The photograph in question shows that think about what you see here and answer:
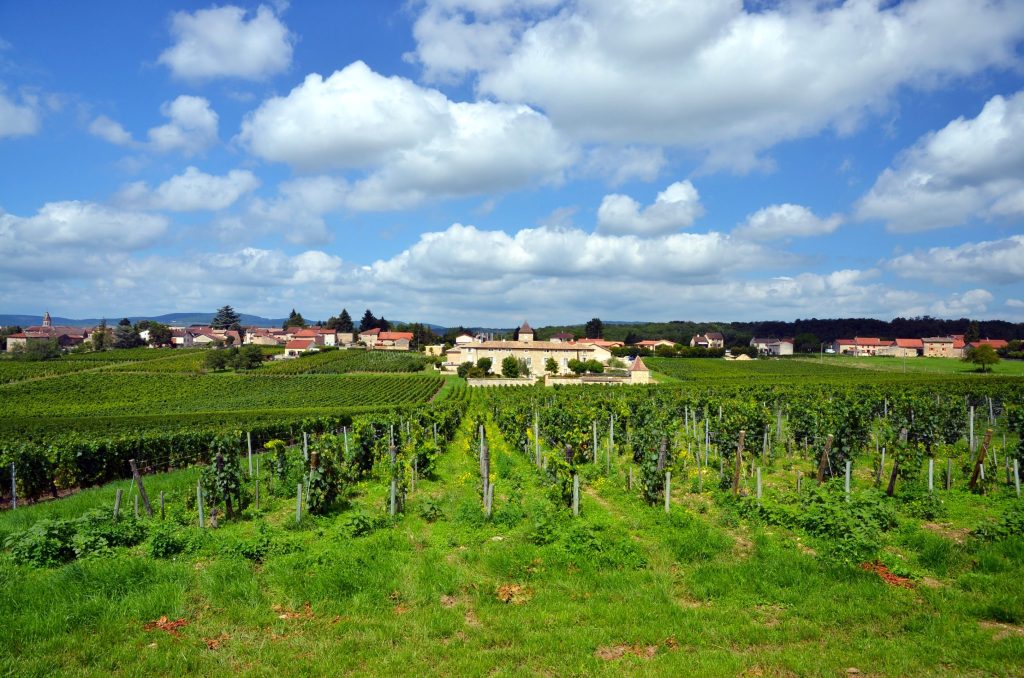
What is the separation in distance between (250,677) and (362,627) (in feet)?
4.78

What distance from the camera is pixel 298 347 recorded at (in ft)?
404

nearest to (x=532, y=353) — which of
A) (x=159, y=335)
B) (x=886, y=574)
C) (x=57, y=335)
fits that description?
(x=886, y=574)

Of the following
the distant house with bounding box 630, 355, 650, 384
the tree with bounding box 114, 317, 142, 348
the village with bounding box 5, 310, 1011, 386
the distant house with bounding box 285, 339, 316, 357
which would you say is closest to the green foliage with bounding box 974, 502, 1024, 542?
the village with bounding box 5, 310, 1011, 386

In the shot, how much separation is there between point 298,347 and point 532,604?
125 m

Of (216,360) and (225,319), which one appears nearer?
(216,360)

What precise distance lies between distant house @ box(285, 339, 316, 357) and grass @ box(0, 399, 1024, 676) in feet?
382

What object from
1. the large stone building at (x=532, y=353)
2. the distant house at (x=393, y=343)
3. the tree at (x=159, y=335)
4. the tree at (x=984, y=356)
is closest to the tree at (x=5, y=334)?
the tree at (x=159, y=335)

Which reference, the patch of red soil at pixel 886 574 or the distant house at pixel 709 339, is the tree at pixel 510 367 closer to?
the patch of red soil at pixel 886 574

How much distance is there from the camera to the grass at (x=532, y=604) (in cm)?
650

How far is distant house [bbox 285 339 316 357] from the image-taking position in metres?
121

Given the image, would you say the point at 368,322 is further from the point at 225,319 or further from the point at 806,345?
the point at 806,345

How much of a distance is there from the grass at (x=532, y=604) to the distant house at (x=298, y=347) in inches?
4588

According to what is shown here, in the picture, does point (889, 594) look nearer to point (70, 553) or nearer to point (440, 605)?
point (440, 605)

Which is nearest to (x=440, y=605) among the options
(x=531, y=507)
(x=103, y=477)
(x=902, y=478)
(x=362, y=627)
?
(x=362, y=627)
